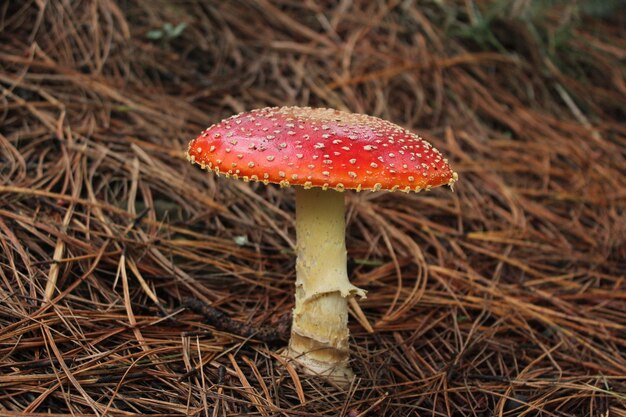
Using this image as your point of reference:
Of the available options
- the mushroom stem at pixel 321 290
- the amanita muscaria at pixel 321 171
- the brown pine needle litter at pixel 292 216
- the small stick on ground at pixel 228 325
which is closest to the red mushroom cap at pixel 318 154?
the amanita muscaria at pixel 321 171

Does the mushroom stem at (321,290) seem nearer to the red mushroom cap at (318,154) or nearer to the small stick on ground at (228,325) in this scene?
the small stick on ground at (228,325)

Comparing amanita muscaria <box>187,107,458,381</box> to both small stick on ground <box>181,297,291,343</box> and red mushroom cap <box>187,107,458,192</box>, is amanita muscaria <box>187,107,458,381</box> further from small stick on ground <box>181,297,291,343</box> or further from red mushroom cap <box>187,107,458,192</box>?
small stick on ground <box>181,297,291,343</box>

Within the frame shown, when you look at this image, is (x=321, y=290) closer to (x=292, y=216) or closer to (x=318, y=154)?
(x=318, y=154)

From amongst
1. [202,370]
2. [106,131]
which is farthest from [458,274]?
[106,131]

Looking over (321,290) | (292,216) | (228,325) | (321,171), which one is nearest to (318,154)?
(321,171)

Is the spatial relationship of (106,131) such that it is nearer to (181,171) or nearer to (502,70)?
(181,171)

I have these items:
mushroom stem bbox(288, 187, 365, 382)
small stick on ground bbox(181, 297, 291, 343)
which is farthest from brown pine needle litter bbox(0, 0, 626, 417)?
mushroom stem bbox(288, 187, 365, 382)
